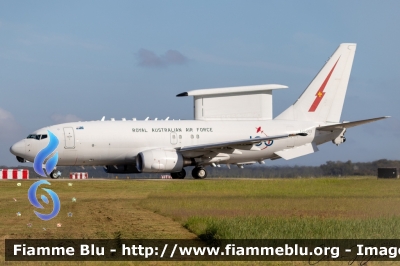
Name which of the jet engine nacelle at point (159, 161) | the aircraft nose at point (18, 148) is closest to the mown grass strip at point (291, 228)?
the jet engine nacelle at point (159, 161)

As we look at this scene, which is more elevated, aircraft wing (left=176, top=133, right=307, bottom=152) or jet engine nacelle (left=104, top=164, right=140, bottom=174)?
aircraft wing (left=176, top=133, right=307, bottom=152)

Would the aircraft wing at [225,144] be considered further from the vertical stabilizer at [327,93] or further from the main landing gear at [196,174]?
the vertical stabilizer at [327,93]

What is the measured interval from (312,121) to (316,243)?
3691cm

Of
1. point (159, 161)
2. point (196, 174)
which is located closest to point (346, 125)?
point (196, 174)

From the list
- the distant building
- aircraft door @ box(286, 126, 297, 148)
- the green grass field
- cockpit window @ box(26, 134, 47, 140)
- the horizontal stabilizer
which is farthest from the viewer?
the distant building

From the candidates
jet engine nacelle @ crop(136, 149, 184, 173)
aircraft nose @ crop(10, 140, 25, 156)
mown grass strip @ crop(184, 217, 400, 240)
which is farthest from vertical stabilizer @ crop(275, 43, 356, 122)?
mown grass strip @ crop(184, 217, 400, 240)

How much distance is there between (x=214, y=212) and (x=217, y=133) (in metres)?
26.3

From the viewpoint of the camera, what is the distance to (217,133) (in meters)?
48.6

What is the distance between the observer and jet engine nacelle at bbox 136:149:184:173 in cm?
4459

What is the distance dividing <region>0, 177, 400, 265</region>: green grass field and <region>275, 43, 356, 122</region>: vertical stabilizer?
15.9m

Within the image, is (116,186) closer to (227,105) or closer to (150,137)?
(150,137)

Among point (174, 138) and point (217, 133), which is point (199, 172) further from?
point (217, 133)

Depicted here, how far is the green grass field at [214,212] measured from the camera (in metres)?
17.2

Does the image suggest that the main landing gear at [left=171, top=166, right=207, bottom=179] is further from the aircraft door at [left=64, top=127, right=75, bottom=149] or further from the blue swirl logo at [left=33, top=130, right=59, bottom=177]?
the blue swirl logo at [left=33, top=130, right=59, bottom=177]
